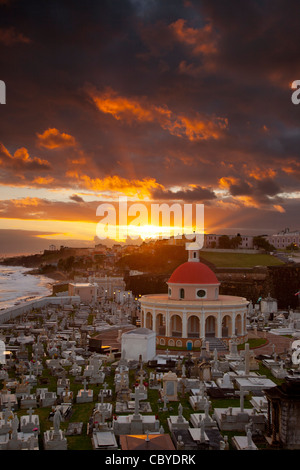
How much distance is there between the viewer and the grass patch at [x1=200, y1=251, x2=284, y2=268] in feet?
281

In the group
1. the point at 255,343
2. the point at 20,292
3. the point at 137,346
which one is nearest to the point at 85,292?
the point at 255,343

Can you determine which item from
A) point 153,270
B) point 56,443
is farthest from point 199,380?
point 153,270

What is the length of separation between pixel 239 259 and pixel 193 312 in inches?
2380

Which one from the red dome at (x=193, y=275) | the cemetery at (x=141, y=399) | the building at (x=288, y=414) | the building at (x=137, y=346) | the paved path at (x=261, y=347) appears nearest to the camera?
the building at (x=288, y=414)

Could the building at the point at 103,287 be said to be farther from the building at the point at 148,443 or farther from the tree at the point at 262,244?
the tree at the point at 262,244

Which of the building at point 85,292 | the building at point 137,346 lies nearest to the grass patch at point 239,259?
the building at point 85,292

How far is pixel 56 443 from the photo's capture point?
14094 millimetres

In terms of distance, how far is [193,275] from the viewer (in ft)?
119

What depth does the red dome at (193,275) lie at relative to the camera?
118 feet

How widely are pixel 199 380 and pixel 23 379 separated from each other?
8133 millimetres

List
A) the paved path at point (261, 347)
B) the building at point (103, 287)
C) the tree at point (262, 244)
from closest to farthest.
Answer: the paved path at point (261, 347), the building at point (103, 287), the tree at point (262, 244)

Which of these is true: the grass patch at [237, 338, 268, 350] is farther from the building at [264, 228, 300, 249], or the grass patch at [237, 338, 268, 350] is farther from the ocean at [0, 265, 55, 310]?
the building at [264, 228, 300, 249]

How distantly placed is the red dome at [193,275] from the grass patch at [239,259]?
48.4 meters
